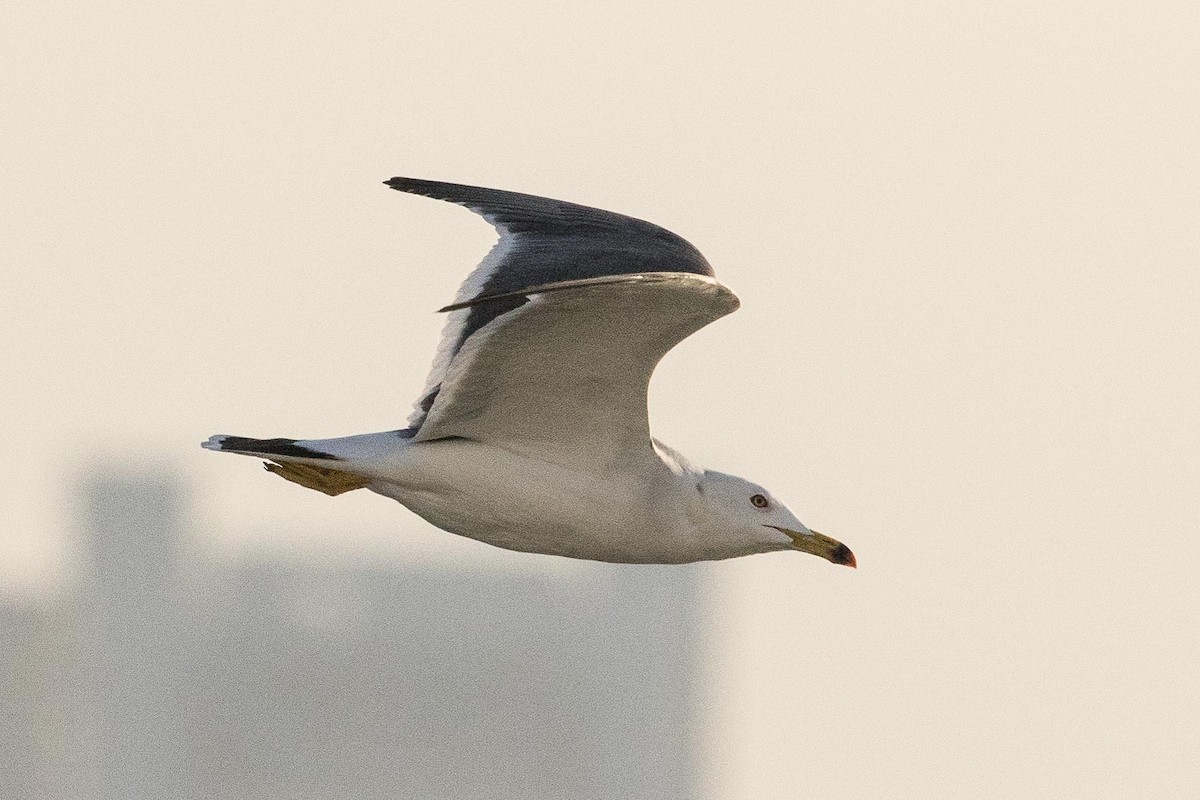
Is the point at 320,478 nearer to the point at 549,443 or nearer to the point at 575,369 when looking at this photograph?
the point at 549,443

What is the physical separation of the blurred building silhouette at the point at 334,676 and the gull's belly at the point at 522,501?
126277 millimetres

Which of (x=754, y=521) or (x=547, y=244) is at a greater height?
(x=547, y=244)

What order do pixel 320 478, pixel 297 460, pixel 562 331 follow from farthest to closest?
pixel 320 478, pixel 297 460, pixel 562 331

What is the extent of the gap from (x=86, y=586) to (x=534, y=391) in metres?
141

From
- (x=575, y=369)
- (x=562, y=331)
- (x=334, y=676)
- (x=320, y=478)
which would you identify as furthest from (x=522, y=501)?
(x=334, y=676)

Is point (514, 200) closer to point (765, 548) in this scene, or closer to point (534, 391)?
point (534, 391)

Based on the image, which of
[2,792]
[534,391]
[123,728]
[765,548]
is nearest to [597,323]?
[534,391]

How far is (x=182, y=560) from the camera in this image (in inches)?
5935

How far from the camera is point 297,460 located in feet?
46.5

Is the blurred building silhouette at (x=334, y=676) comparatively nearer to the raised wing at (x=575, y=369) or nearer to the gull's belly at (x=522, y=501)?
the gull's belly at (x=522, y=501)

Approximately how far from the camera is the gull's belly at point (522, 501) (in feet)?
46.6

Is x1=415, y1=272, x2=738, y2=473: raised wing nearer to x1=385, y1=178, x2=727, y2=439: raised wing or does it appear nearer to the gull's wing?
the gull's wing

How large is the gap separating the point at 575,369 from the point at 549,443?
75cm

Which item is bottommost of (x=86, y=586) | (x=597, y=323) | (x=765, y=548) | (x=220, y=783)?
(x=220, y=783)
